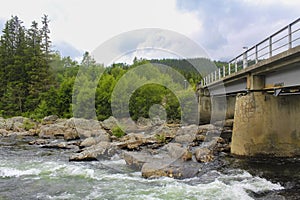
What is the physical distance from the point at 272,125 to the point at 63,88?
3961 cm

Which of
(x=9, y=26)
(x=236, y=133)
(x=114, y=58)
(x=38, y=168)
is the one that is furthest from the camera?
(x=9, y=26)

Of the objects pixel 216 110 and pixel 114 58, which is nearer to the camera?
pixel 114 58

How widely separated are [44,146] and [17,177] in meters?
8.91

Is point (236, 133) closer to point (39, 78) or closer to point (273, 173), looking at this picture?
point (273, 173)

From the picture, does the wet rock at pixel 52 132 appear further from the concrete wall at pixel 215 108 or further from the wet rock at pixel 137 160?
the concrete wall at pixel 215 108

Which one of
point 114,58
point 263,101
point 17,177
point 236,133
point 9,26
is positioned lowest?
point 17,177

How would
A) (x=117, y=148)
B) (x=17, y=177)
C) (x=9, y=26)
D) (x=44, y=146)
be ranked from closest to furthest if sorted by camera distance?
(x=17, y=177) → (x=117, y=148) → (x=44, y=146) → (x=9, y=26)

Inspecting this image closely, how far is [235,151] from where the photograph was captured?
16.2 metres

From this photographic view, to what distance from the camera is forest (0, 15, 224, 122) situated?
4253 centimetres

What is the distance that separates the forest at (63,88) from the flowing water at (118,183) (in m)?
27.3

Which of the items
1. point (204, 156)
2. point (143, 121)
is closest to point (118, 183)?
point (204, 156)

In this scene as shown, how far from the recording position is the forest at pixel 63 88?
4253cm

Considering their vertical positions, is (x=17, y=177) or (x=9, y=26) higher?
(x=9, y=26)

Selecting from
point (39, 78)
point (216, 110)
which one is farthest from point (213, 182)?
point (39, 78)
